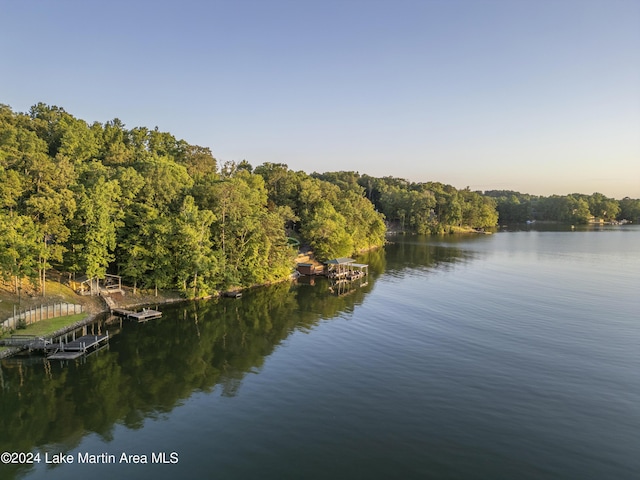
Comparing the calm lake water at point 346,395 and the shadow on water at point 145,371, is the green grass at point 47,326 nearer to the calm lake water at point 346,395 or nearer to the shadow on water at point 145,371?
the calm lake water at point 346,395

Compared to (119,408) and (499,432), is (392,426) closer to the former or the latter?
(499,432)

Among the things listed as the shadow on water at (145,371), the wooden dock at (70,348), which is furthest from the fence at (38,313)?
the shadow on water at (145,371)

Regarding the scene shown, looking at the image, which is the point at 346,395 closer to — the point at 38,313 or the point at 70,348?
the point at 70,348

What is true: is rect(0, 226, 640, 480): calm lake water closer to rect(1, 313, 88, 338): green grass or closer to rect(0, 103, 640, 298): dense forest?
rect(1, 313, 88, 338): green grass

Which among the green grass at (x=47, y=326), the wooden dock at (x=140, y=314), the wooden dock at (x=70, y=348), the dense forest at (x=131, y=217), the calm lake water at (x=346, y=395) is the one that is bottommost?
the calm lake water at (x=346, y=395)

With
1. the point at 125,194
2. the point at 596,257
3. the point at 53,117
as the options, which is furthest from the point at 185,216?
the point at 596,257

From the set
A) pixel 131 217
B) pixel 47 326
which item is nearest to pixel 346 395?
pixel 47 326
